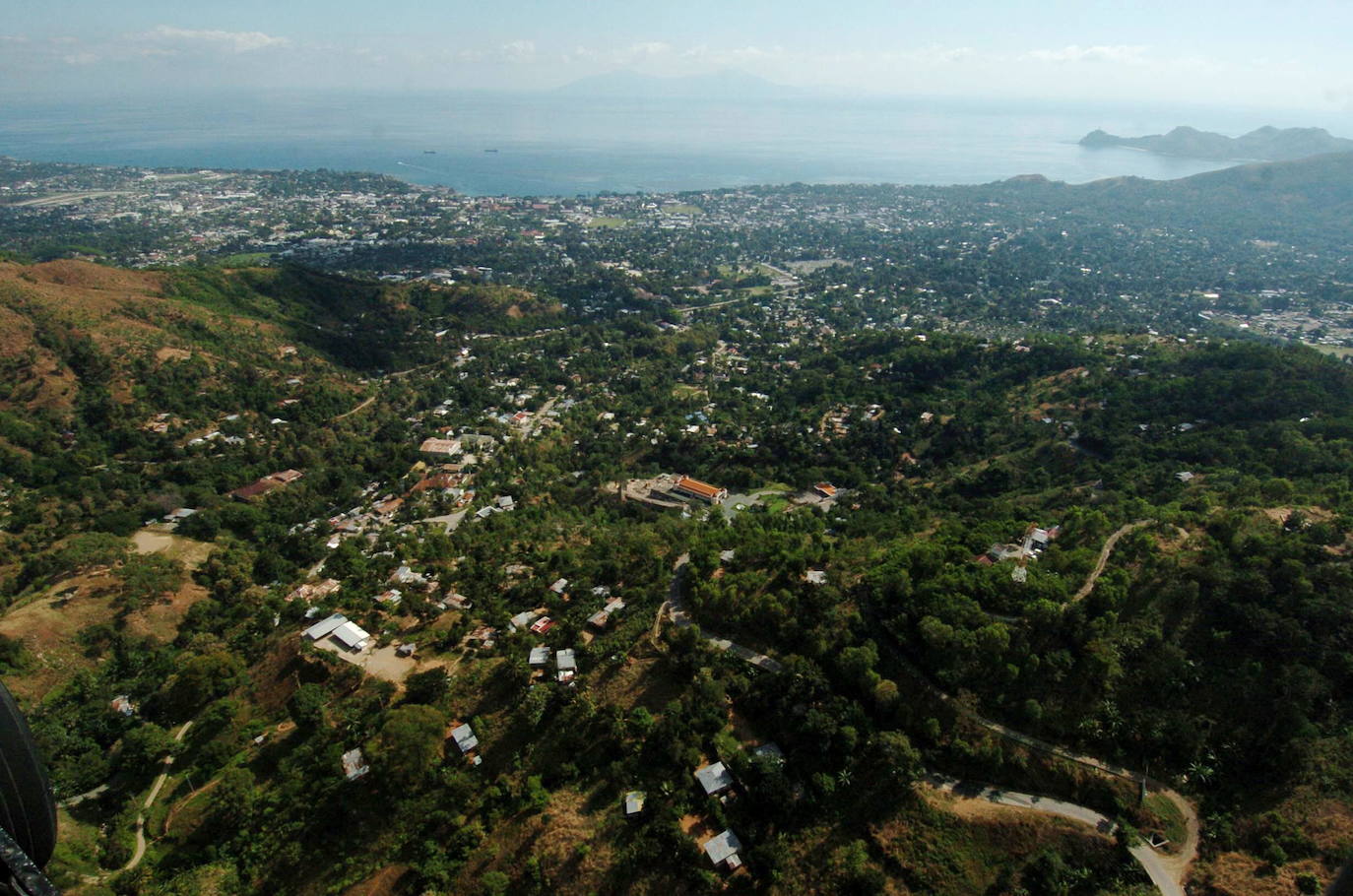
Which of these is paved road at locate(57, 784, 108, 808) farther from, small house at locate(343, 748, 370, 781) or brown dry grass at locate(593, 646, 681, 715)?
brown dry grass at locate(593, 646, 681, 715)

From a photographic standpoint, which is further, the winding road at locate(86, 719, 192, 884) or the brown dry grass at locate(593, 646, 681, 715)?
the brown dry grass at locate(593, 646, 681, 715)

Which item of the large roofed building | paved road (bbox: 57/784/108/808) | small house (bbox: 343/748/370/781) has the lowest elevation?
paved road (bbox: 57/784/108/808)

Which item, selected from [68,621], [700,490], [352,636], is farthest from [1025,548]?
[68,621]

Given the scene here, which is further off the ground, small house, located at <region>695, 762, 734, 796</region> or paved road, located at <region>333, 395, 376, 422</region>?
paved road, located at <region>333, 395, 376, 422</region>

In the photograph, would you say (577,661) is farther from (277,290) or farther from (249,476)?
(277,290)

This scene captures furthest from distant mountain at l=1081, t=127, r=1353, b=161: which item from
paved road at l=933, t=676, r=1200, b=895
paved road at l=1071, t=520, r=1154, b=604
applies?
paved road at l=933, t=676, r=1200, b=895

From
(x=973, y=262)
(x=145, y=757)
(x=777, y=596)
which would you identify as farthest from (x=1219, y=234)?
(x=145, y=757)
